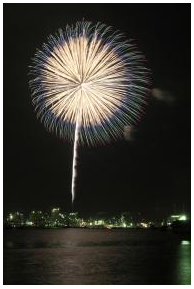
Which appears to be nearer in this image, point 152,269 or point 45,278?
point 45,278

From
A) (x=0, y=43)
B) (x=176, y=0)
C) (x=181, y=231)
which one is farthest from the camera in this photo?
(x=181, y=231)

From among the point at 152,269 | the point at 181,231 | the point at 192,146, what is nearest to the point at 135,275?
the point at 152,269

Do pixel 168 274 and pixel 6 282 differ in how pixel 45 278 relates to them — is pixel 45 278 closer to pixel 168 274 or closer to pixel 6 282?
pixel 6 282

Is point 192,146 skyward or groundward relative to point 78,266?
skyward

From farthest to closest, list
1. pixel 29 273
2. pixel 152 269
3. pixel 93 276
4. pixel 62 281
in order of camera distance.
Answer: pixel 152 269
pixel 29 273
pixel 93 276
pixel 62 281

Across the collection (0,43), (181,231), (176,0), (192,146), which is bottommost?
(181,231)

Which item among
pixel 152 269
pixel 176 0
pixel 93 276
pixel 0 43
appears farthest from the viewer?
pixel 152 269

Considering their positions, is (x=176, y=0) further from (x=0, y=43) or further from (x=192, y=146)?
(x=0, y=43)

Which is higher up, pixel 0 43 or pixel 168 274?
pixel 0 43

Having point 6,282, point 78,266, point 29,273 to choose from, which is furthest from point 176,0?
point 78,266
